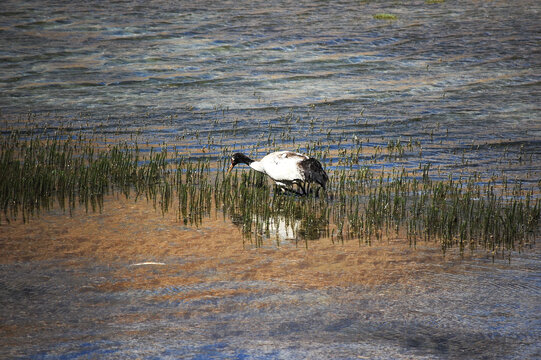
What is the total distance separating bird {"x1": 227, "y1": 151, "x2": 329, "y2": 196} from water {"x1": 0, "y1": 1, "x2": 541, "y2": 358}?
213 centimetres

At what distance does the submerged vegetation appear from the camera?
10.1 meters

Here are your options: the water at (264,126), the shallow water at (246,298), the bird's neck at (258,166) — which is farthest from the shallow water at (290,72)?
the shallow water at (246,298)

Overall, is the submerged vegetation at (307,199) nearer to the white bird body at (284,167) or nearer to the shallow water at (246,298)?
the white bird body at (284,167)

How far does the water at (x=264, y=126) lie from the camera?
691cm

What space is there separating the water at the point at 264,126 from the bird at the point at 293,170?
2133 mm

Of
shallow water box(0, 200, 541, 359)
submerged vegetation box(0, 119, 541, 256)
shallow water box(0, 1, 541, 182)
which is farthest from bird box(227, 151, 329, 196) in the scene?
shallow water box(0, 1, 541, 182)

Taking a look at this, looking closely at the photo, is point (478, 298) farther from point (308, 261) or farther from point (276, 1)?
point (276, 1)

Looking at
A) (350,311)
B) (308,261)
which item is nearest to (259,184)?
(308,261)

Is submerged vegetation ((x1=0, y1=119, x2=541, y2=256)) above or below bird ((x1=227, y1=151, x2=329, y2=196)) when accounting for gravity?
below

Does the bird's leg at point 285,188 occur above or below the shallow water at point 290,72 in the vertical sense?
below

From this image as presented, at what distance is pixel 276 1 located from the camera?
37.0 m

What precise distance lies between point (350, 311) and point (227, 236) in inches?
118

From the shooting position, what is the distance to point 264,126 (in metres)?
18.7

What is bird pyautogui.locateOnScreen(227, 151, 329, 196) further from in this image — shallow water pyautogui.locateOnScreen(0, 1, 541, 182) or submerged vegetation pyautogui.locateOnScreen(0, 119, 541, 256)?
shallow water pyautogui.locateOnScreen(0, 1, 541, 182)
